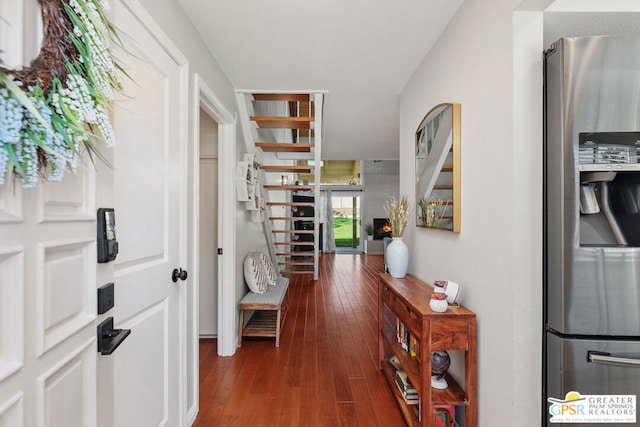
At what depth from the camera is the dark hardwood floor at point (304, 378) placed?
6.74 feet

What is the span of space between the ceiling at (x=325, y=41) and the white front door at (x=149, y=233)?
1.73 ft

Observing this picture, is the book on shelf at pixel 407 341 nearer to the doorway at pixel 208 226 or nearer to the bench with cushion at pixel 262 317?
the bench with cushion at pixel 262 317

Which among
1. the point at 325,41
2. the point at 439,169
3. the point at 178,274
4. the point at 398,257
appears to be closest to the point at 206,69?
the point at 325,41

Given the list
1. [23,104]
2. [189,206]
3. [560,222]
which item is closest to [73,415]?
[23,104]

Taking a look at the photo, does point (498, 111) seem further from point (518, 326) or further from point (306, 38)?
point (306, 38)

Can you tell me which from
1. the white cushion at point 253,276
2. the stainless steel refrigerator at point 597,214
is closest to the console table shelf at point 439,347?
the stainless steel refrigerator at point 597,214

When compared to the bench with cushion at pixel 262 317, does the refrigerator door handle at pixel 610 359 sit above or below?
above

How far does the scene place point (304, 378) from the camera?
2537 mm

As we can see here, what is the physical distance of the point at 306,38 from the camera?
2188 millimetres

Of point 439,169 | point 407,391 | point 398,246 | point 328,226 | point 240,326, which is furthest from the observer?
point 328,226

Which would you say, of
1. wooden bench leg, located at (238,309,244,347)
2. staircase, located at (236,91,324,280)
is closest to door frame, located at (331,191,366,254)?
staircase, located at (236,91,324,280)

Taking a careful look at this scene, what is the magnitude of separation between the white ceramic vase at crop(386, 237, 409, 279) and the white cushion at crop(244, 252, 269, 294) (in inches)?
65.5

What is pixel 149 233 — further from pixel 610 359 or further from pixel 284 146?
pixel 284 146

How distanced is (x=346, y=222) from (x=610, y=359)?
10341 mm
